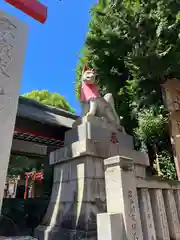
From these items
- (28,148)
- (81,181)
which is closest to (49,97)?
(28,148)

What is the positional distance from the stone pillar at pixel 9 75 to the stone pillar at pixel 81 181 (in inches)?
47.7

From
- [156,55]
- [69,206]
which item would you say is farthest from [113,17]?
[69,206]

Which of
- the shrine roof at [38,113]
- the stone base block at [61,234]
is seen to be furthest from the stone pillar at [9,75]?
the shrine roof at [38,113]

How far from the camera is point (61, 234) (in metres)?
3.18

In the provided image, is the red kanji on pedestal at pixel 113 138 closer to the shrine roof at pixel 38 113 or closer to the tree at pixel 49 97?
the shrine roof at pixel 38 113

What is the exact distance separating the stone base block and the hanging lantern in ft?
14.7

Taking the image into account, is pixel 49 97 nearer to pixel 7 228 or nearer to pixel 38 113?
pixel 38 113

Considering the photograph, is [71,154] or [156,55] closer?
[71,154]

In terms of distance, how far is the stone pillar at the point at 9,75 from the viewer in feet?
9.37

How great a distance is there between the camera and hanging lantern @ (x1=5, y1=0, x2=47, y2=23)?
4.39 m

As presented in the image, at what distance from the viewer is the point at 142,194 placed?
233 cm

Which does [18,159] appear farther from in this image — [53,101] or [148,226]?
[148,226]

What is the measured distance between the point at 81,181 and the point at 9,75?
7.14 feet

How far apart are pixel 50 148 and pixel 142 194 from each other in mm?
5609
